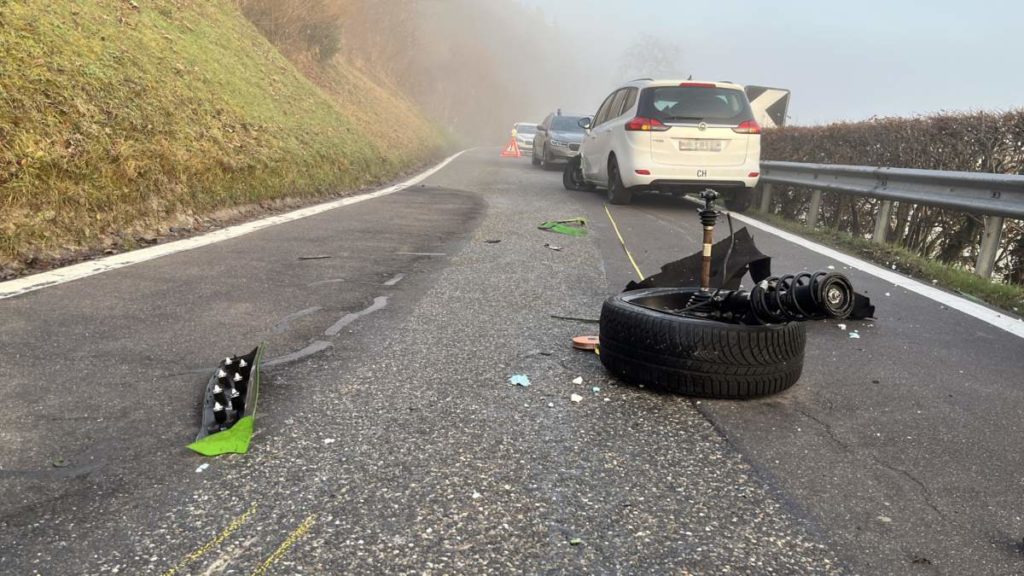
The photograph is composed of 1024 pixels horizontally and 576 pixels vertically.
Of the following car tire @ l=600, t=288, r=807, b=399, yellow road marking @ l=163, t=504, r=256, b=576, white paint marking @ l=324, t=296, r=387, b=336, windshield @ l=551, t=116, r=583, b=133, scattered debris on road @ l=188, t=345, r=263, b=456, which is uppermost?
windshield @ l=551, t=116, r=583, b=133

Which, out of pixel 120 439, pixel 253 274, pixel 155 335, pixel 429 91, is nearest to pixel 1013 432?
pixel 120 439

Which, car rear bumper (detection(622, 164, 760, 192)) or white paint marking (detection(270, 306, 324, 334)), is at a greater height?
car rear bumper (detection(622, 164, 760, 192))

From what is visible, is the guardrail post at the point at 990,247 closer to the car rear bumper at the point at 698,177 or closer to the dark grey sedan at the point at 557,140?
the car rear bumper at the point at 698,177

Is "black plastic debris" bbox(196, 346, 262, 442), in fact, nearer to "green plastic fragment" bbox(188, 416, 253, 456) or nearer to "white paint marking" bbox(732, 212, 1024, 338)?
A: "green plastic fragment" bbox(188, 416, 253, 456)

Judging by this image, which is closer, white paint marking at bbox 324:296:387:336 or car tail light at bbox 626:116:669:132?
white paint marking at bbox 324:296:387:336

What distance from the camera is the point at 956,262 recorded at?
7500 mm

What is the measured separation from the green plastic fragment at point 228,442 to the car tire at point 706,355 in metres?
1.51

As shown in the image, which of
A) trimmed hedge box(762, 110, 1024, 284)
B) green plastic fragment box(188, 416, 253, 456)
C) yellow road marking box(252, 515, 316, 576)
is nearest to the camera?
yellow road marking box(252, 515, 316, 576)

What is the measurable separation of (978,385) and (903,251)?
4072 mm

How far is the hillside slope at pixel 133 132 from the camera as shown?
5215mm

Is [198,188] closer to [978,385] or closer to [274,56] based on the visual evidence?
[978,385]

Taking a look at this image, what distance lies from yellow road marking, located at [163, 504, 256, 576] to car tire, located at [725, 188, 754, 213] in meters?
9.30

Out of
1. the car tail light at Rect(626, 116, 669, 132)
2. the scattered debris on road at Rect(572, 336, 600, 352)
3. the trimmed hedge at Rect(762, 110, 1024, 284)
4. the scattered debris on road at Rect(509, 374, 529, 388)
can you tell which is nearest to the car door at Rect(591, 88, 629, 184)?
the car tail light at Rect(626, 116, 669, 132)

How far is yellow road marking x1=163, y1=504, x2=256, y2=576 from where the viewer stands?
1743mm
